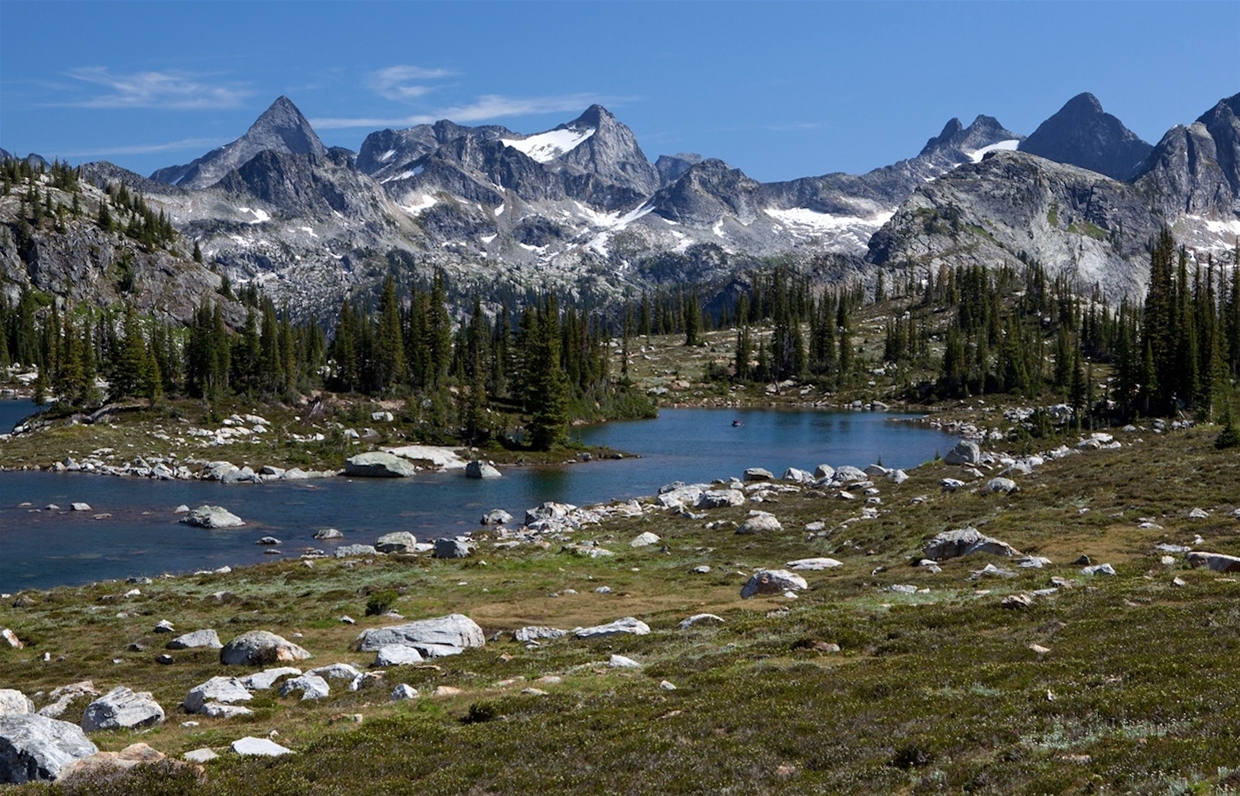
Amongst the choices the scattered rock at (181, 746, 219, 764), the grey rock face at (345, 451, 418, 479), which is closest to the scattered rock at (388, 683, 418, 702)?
the scattered rock at (181, 746, 219, 764)

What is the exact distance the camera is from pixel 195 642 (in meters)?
33.8

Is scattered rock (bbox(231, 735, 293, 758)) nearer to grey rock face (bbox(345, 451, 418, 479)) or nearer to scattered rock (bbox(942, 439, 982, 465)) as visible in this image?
scattered rock (bbox(942, 439, 982, 465))

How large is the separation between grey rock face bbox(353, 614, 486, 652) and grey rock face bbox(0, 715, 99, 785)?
43.0 ft

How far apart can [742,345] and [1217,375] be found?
99.9 metres

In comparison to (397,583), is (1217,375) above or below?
above

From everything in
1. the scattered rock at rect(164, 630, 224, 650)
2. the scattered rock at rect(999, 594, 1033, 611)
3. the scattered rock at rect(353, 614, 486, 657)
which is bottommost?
the scattered rock at rect(164, 630, 224, 650)

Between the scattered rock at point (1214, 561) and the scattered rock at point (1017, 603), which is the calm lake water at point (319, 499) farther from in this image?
the scattered rock at point (1214, 561)

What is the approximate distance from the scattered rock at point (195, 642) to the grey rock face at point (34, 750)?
14.4 m

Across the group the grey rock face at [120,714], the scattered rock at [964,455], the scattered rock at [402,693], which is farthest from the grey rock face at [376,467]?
the grey rock face at [120,714]

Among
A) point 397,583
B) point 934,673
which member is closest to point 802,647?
point 934,673

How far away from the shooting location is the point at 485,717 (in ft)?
71.9

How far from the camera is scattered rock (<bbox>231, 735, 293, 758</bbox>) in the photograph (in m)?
19.5

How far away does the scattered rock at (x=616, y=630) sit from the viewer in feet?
105

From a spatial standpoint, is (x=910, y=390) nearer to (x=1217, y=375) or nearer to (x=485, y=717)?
(x=1217, y=375)
